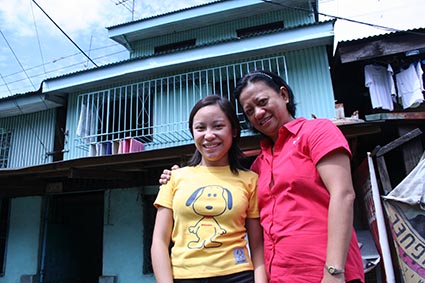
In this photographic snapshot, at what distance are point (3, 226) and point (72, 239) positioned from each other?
1634 mm

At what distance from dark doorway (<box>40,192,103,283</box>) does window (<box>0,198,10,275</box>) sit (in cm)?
113

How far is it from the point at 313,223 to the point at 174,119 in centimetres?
576

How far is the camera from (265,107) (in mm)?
1490

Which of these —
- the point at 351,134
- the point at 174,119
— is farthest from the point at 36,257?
the point at 351,134

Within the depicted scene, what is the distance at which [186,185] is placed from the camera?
1.48m

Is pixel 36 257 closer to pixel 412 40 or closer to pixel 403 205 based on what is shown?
pixel 403 205

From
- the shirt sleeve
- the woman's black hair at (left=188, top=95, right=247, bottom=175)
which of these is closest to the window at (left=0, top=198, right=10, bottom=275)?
the shirt sleeve

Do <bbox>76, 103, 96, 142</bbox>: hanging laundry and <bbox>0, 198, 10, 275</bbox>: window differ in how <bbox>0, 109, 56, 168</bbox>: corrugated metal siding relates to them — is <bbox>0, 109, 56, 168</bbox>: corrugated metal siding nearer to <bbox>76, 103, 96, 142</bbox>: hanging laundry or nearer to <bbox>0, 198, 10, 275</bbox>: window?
<bbox>0, 198, 10, 275</bbox>: window

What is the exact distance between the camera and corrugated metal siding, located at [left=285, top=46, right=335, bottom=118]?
20.1 ft

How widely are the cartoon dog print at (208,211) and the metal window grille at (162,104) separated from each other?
16.3 feet

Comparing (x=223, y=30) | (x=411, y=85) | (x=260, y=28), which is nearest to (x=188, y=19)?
(x=223, y=30)

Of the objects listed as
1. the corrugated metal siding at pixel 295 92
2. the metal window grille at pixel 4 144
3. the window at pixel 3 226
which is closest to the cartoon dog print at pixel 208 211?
the corrugated metal siding at pixel 295 92

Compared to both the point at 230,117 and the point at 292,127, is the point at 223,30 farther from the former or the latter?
the point at 292,127

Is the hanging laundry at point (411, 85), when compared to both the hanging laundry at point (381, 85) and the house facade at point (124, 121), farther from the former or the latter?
the house facade at point (124, 121)
